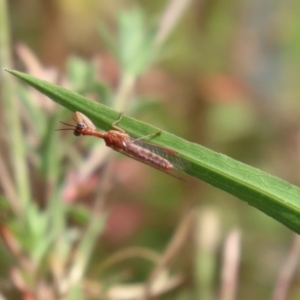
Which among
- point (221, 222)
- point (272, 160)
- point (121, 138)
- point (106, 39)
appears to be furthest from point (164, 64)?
point (121, 138)

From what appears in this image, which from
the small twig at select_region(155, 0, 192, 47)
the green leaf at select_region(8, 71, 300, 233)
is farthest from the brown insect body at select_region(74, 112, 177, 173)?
→ the small twig at select_region(155, 0, 192, 47)

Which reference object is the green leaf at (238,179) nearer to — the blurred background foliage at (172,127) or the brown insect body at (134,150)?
the brown insect body at (134,150)

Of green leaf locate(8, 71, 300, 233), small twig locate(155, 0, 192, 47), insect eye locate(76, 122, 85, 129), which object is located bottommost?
green leaf locate(8, 71, 300, 233)

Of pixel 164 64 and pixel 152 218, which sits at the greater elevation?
pixel 164 64

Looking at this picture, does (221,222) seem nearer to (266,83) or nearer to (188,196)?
(188,196)

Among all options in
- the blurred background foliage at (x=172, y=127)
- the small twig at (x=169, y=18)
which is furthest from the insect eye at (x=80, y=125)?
the small twig at (x=169, y=18)

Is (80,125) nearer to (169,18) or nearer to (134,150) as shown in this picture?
(134,150)

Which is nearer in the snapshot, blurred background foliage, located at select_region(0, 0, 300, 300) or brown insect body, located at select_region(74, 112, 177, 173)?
brown insect body, located at select_region(74, 112, 177, 173)

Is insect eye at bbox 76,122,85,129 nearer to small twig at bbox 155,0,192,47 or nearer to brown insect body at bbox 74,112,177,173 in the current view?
brown insect body at bbox 74,112,177,173
